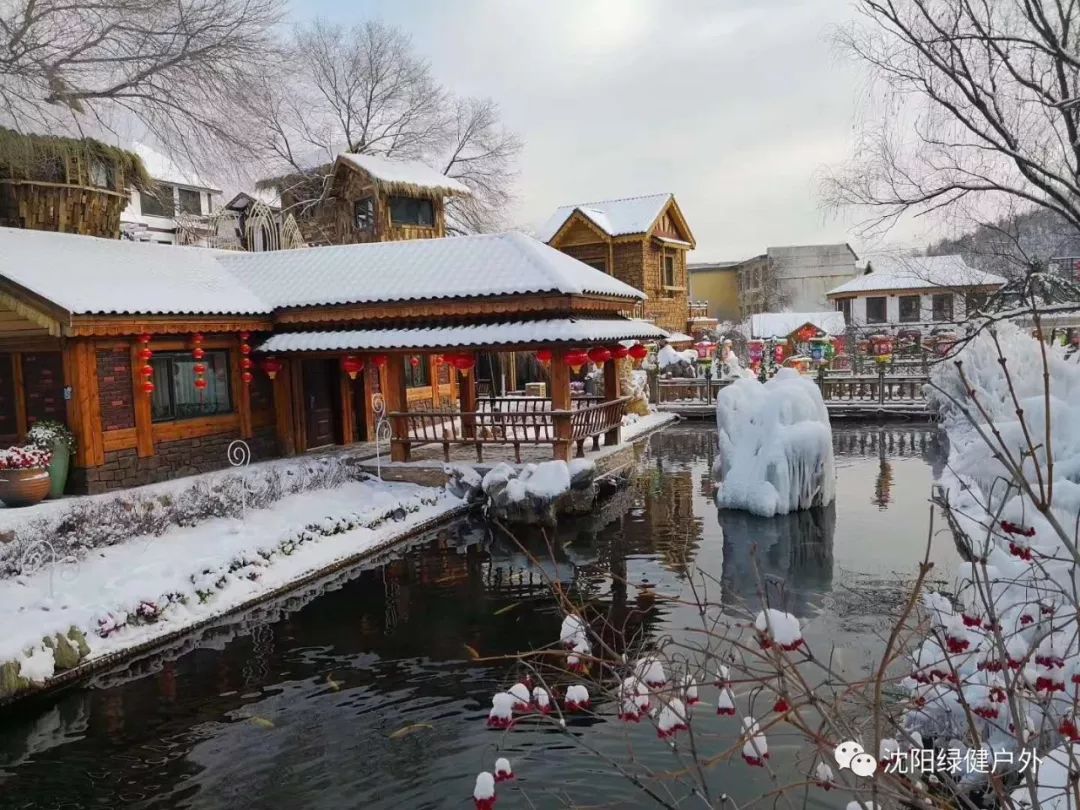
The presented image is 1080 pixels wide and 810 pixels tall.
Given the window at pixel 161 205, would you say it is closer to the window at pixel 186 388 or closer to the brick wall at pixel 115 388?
the window at pixel 186 388

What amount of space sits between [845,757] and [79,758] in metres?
6.75

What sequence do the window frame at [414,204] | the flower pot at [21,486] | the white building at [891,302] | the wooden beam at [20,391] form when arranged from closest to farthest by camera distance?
the flower pot at [21,486], the wooden beam at [20,391], the window frame at [414,204], the white building at [891,302]

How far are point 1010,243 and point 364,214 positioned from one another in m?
19.0

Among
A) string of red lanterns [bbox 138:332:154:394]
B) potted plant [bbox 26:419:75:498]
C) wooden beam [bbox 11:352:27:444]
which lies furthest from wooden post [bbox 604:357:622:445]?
wooden beam [bbox 11:352:27:444]

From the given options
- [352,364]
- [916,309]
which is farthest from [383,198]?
[916,309]

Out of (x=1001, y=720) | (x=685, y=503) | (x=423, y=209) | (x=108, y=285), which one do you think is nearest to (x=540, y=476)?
(x=685, y=503)

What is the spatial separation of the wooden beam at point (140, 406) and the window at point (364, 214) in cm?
1308

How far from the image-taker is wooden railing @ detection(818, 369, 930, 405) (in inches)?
978

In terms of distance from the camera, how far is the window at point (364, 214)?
1027 inches

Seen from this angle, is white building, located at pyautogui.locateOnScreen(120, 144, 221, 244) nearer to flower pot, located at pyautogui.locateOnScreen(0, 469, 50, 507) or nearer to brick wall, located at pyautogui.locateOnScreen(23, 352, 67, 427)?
brick wall, located at pyautogui.locateOnScreen(23, 352, 67, 427)

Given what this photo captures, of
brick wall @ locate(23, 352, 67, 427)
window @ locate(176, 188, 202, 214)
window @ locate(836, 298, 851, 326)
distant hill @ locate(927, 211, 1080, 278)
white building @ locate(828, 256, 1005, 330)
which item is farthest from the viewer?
window @ locate(836, 298, 851, 326)

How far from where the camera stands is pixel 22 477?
11.9m

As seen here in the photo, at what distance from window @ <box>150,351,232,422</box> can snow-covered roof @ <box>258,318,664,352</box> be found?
946 mm

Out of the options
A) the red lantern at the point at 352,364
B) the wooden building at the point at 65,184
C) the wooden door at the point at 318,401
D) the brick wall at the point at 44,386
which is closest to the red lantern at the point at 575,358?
the red lantern at the point at 352,364
